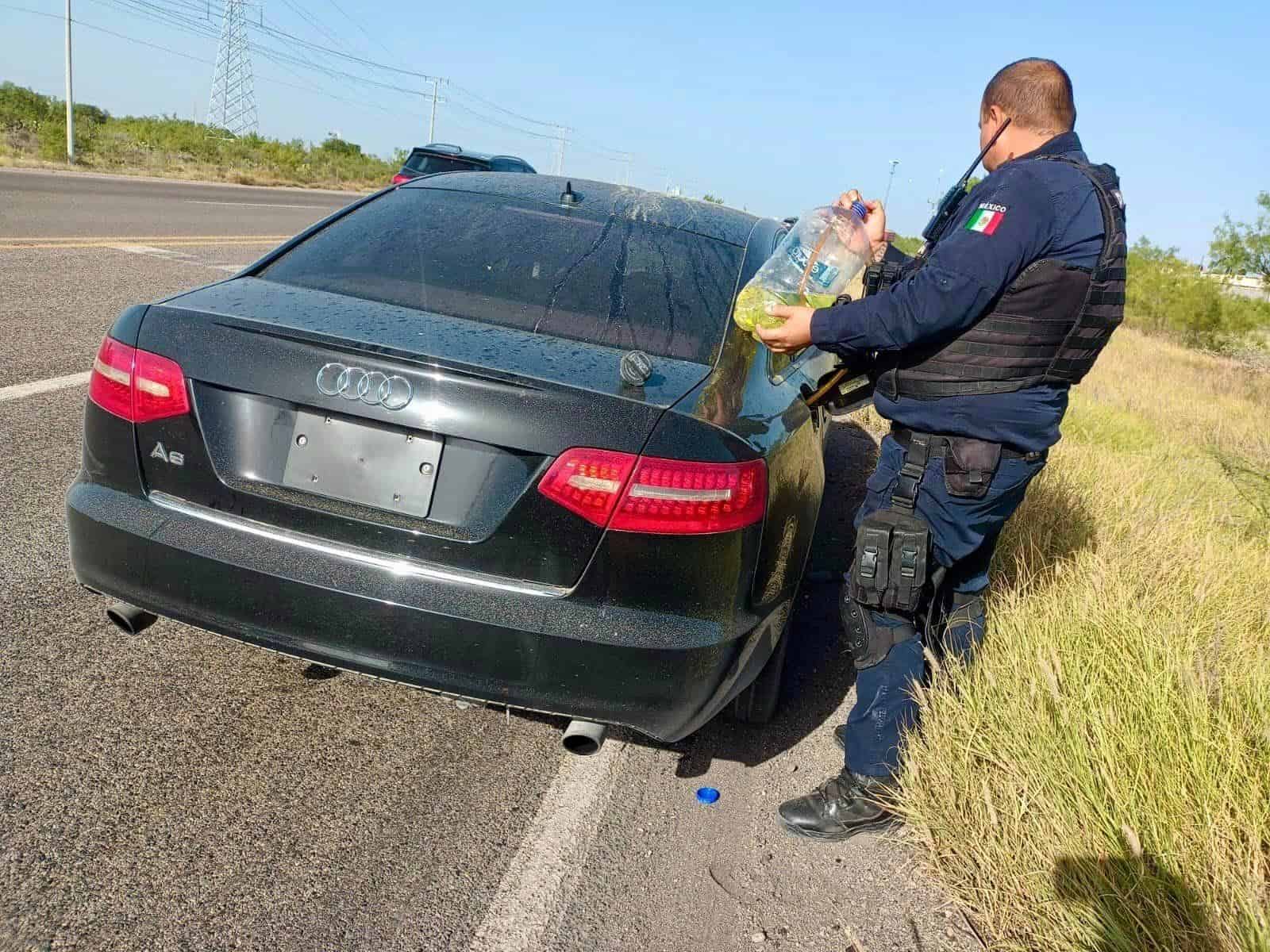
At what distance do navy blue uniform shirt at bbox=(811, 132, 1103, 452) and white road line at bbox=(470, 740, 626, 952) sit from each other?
1342 millimetres

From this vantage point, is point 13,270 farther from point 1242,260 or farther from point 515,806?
point 1242,260

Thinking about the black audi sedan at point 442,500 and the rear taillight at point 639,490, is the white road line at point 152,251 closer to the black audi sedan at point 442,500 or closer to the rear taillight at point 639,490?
the black audi sedan at point 442,500

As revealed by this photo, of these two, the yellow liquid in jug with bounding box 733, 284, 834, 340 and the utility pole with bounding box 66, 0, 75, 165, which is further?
the utility pole with bounding box 66, 0, 75, 165

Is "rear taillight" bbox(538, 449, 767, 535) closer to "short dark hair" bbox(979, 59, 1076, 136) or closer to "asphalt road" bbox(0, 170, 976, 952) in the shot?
"asphalt road" bbox(0, 170, 976, 952)

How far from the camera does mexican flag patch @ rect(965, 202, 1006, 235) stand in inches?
99.1

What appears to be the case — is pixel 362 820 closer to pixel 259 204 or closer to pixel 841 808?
pixel 841 808

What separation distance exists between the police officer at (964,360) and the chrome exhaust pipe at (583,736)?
2.20ft

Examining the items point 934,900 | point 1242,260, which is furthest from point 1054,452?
point 1242,260

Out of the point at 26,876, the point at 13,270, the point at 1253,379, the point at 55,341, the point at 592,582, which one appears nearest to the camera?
the point at 26,876

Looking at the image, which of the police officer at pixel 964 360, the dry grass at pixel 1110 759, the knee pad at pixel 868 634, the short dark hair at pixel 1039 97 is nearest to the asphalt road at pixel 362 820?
the dry grass at pixel 1110 759

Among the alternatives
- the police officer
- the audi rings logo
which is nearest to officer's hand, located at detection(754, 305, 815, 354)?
the police officer

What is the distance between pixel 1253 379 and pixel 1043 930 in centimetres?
2214

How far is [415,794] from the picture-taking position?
267 cm

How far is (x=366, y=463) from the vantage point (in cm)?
232
